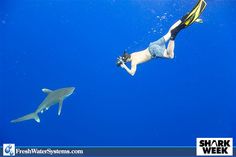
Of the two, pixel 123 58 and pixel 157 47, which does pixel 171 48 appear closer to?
pixel 157 47

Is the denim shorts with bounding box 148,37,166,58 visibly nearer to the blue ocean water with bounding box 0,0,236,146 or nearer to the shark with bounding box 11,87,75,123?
the blue ocean water with bounding box 0,0,236,146

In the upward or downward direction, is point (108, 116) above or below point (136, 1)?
below

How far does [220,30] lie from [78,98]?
93 centimetres

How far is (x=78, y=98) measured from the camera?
2773mm

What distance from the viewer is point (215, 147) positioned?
273cm

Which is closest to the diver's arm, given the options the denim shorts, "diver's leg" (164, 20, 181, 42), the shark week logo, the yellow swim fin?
Result: the denim shorts

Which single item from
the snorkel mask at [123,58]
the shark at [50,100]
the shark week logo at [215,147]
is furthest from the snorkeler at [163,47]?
the shark week logo at [215,147]

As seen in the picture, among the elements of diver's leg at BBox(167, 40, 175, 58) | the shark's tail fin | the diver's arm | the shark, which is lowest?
the shark's tail fin

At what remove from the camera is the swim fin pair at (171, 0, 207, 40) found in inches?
107

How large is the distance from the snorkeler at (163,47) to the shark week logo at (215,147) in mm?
548

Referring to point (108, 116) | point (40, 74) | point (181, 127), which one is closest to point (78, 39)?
point (40, 74)

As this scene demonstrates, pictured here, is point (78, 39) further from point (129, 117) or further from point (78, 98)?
point (129, 117)

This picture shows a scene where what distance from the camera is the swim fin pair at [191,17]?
272 centimetres

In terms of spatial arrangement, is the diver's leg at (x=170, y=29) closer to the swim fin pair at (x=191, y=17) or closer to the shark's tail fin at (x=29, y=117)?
the swim fin pair at (x=191, y=17)
